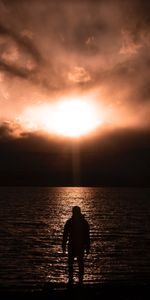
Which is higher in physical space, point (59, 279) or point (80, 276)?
point (80, 276)

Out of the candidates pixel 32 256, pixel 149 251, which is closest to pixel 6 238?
pixel 32 256

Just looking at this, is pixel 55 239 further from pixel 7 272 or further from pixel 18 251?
pixel 7 272

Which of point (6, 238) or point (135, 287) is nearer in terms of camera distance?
point (135, 287)

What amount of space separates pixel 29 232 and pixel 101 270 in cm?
3815

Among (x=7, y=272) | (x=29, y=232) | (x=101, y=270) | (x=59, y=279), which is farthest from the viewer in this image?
(x=29, y=232)

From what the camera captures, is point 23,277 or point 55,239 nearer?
point 23,277

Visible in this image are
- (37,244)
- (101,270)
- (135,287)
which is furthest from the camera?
(37,244)

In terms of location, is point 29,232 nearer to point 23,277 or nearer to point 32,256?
point 32,256

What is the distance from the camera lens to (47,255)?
4575cm

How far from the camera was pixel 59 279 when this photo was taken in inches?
1264

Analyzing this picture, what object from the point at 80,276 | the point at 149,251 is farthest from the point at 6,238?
the point at 80,276

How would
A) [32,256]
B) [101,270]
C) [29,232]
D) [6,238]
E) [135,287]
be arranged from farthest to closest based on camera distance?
[29,232], [6,238], [32,256], [101,270], [135,287]

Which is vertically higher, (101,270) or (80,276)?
(80,276)

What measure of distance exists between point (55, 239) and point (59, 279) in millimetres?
31324
